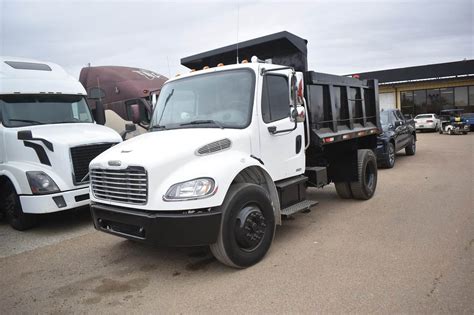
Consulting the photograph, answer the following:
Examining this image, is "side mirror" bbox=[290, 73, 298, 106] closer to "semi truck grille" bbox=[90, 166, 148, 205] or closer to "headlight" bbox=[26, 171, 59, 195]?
"semi truck grille" bbox=[90, 166, 148, 205]

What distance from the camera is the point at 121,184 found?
4.18m

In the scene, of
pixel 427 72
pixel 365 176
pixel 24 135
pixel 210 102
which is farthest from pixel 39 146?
pixel 427 72

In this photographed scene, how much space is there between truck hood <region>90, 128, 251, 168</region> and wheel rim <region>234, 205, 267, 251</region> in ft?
2.46

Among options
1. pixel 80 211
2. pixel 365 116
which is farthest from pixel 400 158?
pixel 80 211

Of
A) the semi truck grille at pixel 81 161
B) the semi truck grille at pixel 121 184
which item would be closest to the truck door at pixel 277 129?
the semi truck grille at pixel 121 184

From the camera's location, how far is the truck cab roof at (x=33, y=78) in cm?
703

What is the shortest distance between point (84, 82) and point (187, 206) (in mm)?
10943

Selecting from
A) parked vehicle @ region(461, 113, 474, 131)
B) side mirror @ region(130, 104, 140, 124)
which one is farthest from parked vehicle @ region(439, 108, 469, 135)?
side mirror @ region(130, 104, 140, 124)

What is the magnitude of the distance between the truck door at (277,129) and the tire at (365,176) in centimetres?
227

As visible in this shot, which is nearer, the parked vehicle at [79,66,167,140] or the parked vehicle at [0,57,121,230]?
the parked vehicle at [0,57,121,230]

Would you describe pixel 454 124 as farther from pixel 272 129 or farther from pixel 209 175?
pixel 209 175

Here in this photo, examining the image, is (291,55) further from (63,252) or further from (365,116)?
(63,252)

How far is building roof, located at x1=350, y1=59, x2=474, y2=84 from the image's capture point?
29156mm

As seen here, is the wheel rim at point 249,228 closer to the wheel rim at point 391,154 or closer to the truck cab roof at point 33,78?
the truck cab roof at point 33,78
